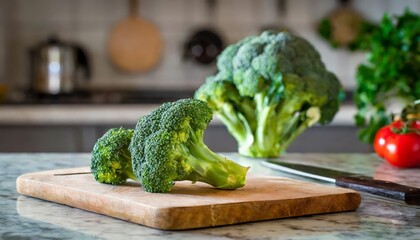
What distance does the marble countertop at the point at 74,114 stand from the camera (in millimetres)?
3643

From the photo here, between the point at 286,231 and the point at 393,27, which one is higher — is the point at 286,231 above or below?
below

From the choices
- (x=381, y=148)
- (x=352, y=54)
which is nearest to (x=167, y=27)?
(x=352, y=54)

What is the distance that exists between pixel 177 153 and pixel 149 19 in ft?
10.7

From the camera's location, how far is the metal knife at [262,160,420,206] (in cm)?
129

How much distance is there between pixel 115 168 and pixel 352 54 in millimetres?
3289

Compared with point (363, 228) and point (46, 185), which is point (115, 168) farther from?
point (363, 228)

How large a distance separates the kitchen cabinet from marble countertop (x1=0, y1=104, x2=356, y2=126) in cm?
2

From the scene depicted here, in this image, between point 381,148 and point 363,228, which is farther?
point 381,148

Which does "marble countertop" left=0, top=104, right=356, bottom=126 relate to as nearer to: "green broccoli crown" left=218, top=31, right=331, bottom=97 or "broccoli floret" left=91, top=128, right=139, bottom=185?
"green broccoli crown" left=218, top=31, right=331, bottom=97

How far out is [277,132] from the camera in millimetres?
1983

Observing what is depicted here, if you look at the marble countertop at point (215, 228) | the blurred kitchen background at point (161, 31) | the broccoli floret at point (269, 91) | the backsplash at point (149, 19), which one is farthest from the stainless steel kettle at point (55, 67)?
the marble countertop at point (215, 228)

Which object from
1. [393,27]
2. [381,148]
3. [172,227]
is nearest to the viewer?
[172,227]

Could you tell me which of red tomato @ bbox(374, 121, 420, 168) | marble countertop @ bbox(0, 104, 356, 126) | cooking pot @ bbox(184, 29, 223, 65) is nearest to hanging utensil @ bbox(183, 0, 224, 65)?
cooking pot @ bbox(184, 29, 223, 65)

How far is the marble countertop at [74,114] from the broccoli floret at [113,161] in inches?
91.6
